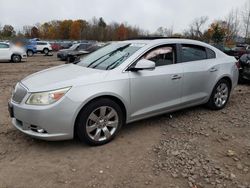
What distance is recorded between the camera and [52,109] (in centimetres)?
323

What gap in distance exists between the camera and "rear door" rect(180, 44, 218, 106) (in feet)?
15.0

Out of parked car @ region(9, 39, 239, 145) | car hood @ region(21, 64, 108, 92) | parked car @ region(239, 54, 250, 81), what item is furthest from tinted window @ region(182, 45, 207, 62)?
parked car @ region(239, 54, 250, 81)

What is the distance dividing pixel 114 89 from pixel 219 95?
277cm

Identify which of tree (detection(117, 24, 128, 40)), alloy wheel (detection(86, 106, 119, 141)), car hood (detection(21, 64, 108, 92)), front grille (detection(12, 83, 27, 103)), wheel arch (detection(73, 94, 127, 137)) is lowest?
alloy wheel (detection(86, 106, 119, 141))

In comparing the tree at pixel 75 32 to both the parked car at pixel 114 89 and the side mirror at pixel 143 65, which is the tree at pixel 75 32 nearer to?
the parked car at pixel 114 89

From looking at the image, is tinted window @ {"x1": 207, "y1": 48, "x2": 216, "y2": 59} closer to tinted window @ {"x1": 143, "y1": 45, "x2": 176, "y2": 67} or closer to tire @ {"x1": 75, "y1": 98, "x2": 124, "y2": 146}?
tinted window @ {"x1": 143, "y1": 45, "x2": 176, "y2": 67}

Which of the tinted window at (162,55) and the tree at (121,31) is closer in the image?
the tinted window at (162,55)

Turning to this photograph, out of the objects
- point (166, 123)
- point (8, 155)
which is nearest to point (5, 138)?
point (8, 155)

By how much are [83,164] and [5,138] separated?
1.54 metres

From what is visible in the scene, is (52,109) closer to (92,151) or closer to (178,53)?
(92,151)

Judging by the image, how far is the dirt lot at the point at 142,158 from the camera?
2.88 metres

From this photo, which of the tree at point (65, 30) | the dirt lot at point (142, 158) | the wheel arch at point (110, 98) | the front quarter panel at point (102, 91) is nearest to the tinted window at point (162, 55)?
the front quarter panel at point (102, 91)

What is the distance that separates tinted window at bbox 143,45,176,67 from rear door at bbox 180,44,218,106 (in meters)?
0.24

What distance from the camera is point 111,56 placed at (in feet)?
14.0
